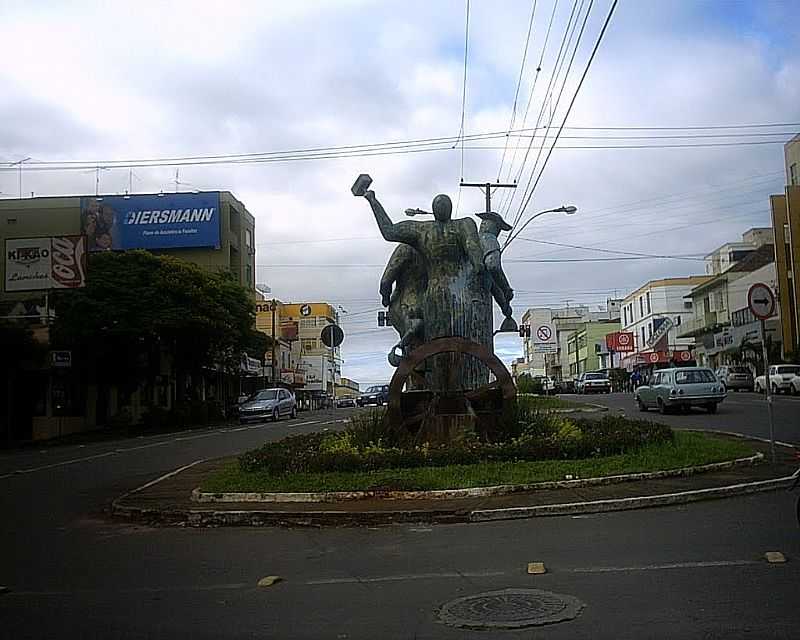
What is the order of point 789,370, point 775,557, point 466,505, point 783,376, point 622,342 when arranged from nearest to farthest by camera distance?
point 775,557, point 466,505, point 783,376, point 789,370, point 622,342

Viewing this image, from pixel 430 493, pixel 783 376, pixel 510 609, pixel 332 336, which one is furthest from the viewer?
pixel 783 376

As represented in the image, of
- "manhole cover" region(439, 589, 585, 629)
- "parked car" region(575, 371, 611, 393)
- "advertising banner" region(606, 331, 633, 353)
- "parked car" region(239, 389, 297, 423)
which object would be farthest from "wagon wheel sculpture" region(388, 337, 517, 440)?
"advertising banner" region(606, 331, 633, 353)

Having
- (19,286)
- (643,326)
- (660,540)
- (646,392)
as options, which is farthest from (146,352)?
(643,326)

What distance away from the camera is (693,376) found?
30.2 m

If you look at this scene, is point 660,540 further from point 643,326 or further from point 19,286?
point 643,326

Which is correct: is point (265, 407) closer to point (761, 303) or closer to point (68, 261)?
point (68, 261)

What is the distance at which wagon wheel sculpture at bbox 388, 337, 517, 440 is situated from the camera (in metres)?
16.6

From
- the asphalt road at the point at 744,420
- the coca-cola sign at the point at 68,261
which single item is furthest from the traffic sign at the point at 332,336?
the asphalt road at the point at 744,420

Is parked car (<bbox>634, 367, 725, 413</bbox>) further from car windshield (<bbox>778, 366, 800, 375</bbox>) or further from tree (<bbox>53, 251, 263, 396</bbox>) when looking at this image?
tree (<bbox>53, 251, 263, 396</bbox>)

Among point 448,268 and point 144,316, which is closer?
point 448,268

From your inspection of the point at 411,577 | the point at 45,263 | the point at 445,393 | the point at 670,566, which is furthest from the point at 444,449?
the point at 45,263

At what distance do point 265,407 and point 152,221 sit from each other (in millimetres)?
26968

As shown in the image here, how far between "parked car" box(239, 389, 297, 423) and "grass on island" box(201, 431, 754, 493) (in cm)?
2532

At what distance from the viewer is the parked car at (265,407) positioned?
133 feet
